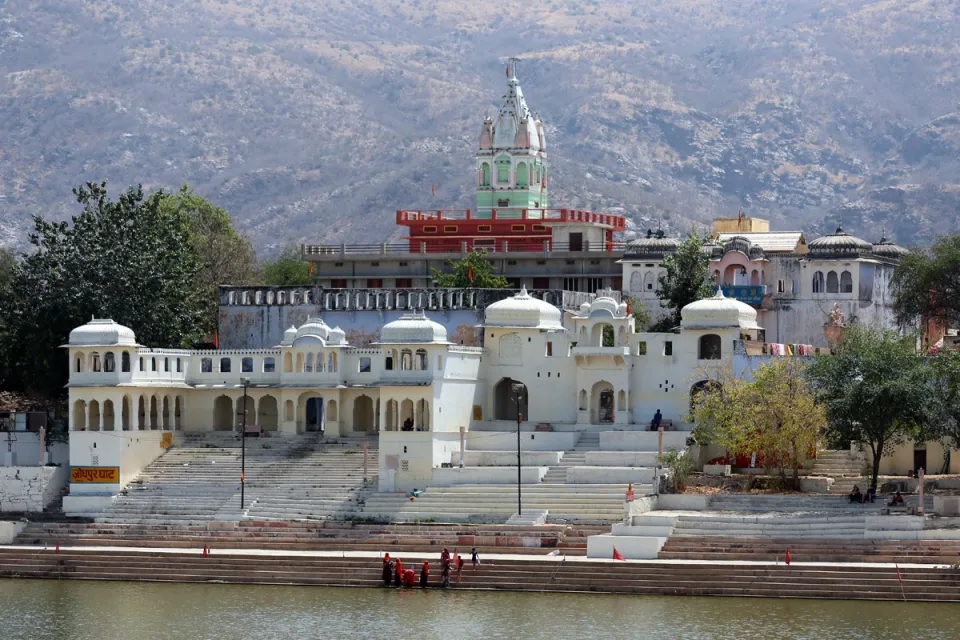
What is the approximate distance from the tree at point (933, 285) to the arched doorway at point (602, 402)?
Result: 41.6 feet

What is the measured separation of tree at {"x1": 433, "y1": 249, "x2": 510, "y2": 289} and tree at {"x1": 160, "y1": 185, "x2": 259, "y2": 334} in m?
9.72

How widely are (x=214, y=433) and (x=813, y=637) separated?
30.9m

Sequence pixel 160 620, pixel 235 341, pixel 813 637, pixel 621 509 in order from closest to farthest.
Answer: pixel 813 637, pixel 160 620, pixel 621 509, pixel 235 341

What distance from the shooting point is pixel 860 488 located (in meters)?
68.9

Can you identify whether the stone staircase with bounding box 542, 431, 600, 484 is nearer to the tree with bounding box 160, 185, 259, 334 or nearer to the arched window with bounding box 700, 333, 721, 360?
the arched window with bounding box 700, 333, 721, 360

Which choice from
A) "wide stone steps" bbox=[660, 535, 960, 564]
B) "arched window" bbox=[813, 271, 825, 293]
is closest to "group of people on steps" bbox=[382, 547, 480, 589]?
"wide stone steps" bbox=[660, 535, 960, 564]

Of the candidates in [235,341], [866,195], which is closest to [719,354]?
[235,341]

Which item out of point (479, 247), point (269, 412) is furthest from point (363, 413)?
point (479, 247)

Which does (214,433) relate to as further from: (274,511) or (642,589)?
(642,589)

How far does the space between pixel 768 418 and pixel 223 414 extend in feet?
71.5

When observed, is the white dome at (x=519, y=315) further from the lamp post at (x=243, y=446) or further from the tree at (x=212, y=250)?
the tree at (x=212, y=250)

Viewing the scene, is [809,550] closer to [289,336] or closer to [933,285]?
[933,285]

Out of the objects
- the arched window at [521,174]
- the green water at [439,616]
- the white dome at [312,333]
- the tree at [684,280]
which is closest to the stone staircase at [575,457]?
the green water at [439,616]

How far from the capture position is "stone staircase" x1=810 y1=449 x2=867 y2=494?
70625 mm
